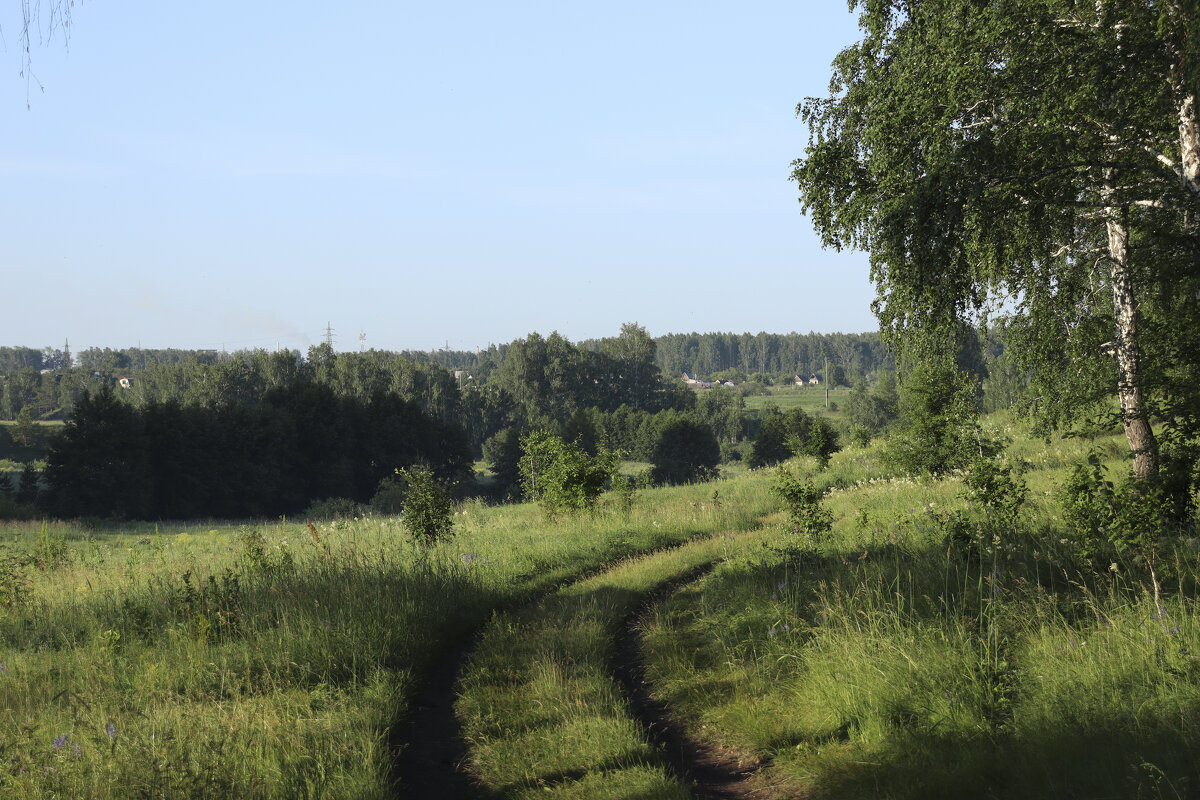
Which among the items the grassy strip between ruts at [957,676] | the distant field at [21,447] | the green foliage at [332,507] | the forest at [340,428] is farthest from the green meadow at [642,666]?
the distant field at [21,447]

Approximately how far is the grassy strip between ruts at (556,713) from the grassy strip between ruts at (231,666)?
665 mm

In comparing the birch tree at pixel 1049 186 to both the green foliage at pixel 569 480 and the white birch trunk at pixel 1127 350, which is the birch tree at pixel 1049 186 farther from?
the green foliage at pixel 569 480

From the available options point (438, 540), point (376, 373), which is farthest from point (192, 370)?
point (438, 540)

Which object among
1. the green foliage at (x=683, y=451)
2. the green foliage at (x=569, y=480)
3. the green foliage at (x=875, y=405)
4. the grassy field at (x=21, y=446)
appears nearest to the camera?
the green foliage at (x=569, y=480)

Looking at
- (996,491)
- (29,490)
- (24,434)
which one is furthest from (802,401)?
(996,491)

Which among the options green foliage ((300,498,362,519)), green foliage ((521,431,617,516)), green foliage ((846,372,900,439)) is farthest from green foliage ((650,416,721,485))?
green foliage ((521,431,617,516))

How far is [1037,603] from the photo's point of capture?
21.0 feet

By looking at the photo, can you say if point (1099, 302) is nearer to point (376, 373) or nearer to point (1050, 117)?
point (1050, 117)

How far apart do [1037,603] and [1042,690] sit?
1459mm

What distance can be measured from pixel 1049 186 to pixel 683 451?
82385 mm

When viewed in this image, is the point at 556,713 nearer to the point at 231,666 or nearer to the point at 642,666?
the point at 642,666

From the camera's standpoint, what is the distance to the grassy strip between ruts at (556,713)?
5098 mm

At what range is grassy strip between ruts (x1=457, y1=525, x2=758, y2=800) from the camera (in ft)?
16.7

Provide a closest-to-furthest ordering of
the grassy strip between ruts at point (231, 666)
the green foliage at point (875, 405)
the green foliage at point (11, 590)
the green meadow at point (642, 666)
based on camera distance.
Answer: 1. the green meadow at point (642, 666)
2. the grassy strip between ruts at point (231, 666)
3. the green foliage at point (11, 590)
4. the green foliage at point (875, 405)
